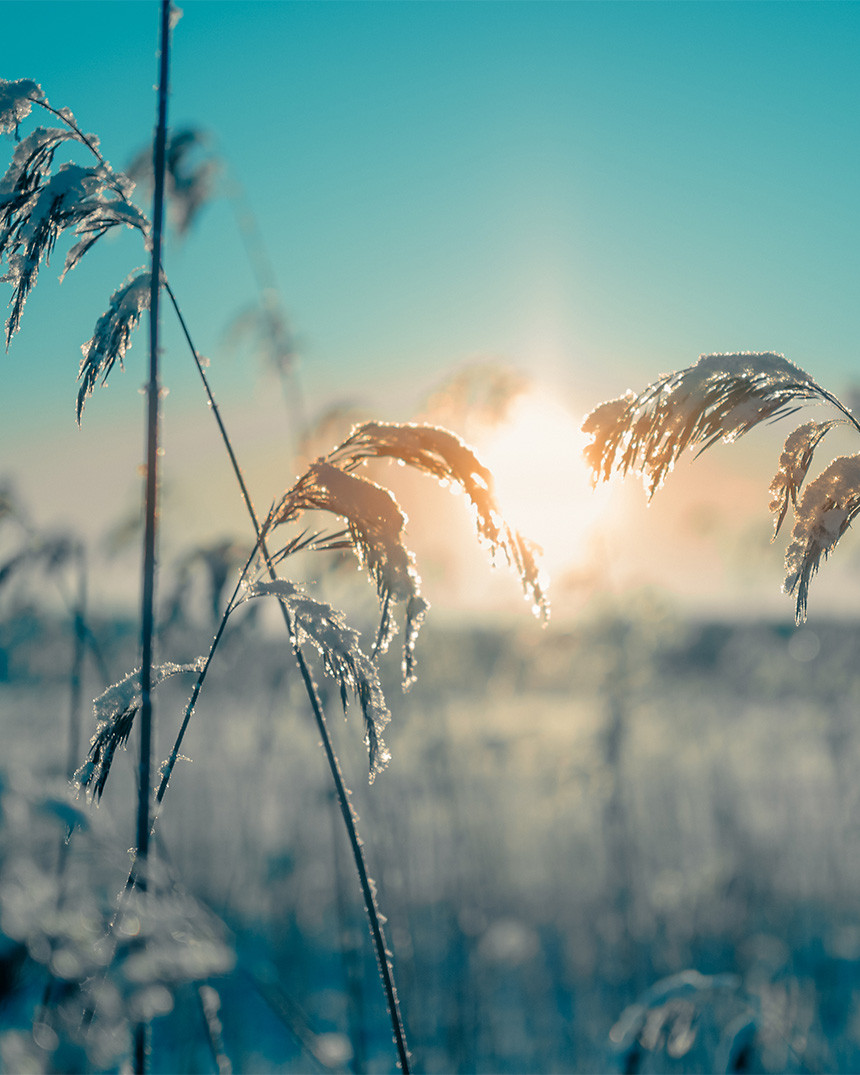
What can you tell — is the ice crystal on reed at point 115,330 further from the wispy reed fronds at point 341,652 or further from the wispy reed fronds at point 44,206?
the wispy reed fronds at point 341,652

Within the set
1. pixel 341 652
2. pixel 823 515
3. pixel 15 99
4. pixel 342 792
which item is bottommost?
pixel 342 792

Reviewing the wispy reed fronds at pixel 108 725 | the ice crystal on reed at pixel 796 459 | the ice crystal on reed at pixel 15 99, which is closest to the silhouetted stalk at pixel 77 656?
the wispy reed fronds at pixel 108 725

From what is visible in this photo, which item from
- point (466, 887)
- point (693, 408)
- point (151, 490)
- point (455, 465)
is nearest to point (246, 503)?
point (151, 490)

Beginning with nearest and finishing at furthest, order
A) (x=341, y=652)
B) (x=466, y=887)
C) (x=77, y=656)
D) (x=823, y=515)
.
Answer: (x=341, y=652), (x=823, y=515), (x=77, y=656), (x=466, y=887)

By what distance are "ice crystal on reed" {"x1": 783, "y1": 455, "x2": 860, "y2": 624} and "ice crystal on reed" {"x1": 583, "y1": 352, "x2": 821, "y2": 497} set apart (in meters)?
0.16

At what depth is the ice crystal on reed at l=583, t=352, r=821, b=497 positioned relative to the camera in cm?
134

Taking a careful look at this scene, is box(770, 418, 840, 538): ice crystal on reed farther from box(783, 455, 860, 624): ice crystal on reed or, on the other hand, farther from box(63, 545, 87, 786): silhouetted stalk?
box(63, 545, 87, 786): silhouetted stalk

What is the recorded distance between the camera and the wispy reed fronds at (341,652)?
4.19 feet

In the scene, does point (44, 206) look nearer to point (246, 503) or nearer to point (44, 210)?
point (44, 210)

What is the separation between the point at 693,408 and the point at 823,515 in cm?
32

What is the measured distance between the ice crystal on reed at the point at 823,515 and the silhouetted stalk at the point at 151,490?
1191 millimetres

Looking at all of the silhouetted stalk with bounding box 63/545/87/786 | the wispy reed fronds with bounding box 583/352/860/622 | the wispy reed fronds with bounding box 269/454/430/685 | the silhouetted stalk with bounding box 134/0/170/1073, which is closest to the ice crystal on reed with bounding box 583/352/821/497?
the wispy reed fronds with bounding box 583/352/860/622

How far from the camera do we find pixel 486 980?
5336 mm

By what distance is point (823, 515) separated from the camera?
1.39 meters
